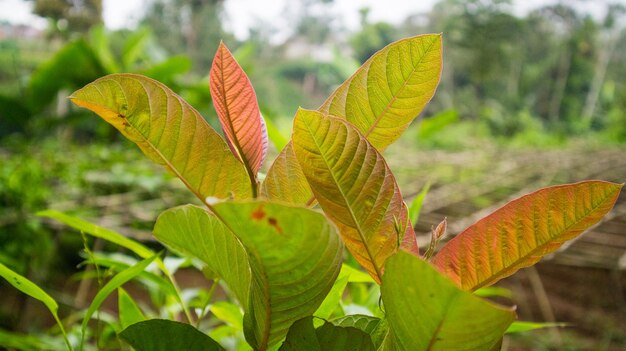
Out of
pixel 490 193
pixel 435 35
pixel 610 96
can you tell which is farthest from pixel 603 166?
pixel 610 96

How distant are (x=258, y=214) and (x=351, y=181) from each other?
7 cm

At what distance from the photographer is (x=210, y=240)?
0.25 meters

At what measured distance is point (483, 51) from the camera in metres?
12.4

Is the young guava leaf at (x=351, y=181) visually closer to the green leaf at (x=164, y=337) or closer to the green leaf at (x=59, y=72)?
the green leaf at (x=164, y=337)

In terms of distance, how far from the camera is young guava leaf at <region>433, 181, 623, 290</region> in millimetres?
223

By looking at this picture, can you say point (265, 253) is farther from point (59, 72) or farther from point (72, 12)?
point (72, 12)

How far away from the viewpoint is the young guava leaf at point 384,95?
0.25 metres

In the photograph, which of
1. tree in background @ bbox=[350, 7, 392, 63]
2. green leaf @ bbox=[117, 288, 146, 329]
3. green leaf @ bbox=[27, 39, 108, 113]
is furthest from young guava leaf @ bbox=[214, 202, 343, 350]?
tree in background @ bbox=[350, 7, 392, 63]

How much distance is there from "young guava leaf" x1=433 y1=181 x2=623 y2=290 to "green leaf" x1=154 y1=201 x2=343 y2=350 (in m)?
0.06

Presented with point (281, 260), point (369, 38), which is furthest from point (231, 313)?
point (369, 38)

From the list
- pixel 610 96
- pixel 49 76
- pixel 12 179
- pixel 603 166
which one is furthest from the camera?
pixel 610 96

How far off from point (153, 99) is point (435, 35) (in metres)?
0.13

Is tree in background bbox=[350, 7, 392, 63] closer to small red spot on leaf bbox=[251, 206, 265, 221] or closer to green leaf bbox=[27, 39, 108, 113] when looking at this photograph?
green leaf bbox=[27, 39, 108, 113]

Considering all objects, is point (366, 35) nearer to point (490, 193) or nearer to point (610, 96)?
point (610, 96)
